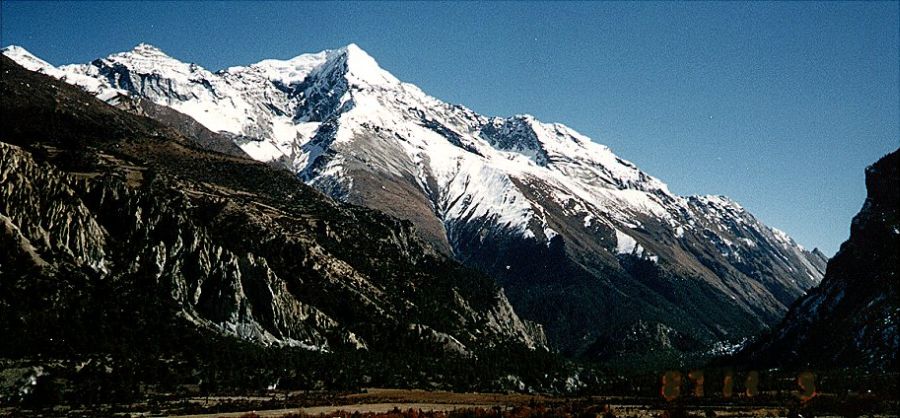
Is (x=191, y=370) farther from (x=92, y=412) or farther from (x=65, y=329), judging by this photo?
(x=92, y=412)

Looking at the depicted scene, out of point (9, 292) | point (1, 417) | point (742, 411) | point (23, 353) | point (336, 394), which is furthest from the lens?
point (336, 394)

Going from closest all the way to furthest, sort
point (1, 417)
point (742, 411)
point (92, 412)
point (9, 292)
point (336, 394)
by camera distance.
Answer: point (1, 417)
point (92, 412)
point (742, 411)
point (9, 292)
point (336, 394)

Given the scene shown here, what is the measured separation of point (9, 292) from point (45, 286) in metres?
8.08

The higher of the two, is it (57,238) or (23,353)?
(57,238)

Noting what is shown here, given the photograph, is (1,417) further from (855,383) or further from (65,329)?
(855,383)

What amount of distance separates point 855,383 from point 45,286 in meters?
204

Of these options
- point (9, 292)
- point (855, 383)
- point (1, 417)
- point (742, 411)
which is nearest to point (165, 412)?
point (1, 417)

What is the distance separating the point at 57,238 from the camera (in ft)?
647

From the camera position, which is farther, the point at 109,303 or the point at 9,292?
the point at 109,303

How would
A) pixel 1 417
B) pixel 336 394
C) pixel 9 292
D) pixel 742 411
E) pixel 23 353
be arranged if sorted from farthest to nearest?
pixel 336 394
pixel 9 292
pixel 23 353
pixel 742 411
pixel 1 417

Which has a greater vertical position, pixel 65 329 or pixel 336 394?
pixel 65 329

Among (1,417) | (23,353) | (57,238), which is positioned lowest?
(1,417)

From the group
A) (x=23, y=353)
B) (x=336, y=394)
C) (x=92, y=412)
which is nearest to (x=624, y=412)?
(x=336, y=394)

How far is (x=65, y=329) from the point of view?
169 meters
